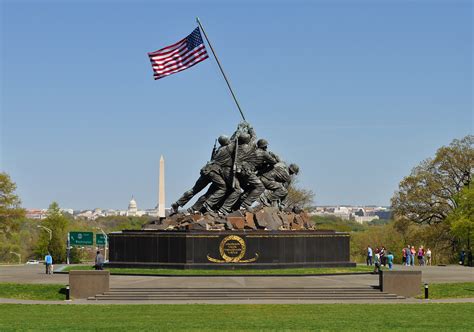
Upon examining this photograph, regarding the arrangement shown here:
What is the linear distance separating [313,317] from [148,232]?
16.8 meters

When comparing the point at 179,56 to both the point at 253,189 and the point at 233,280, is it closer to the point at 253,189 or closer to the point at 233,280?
the point at 253,189

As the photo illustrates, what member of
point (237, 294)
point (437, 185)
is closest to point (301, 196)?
point (437, 185)

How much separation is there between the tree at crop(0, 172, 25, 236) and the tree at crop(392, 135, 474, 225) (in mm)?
29921

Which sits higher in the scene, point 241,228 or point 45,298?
point 241,228

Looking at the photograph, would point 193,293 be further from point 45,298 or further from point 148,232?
point 148,232

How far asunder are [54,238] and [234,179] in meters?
37.3

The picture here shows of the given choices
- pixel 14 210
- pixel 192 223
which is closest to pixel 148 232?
pixel 192 223

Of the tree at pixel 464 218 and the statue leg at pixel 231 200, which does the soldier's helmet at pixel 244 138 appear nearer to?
the statue leg at pixel 231 200

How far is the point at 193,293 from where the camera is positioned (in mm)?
30922

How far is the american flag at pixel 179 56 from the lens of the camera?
41.3m

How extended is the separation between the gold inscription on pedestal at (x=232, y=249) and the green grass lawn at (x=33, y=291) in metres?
8.94

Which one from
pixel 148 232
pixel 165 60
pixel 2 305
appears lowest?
pixel 2 305

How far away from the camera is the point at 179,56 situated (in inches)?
1644

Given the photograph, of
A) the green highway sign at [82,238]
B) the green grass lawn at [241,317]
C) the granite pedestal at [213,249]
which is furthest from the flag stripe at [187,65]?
the green highway sign at [82,238]
